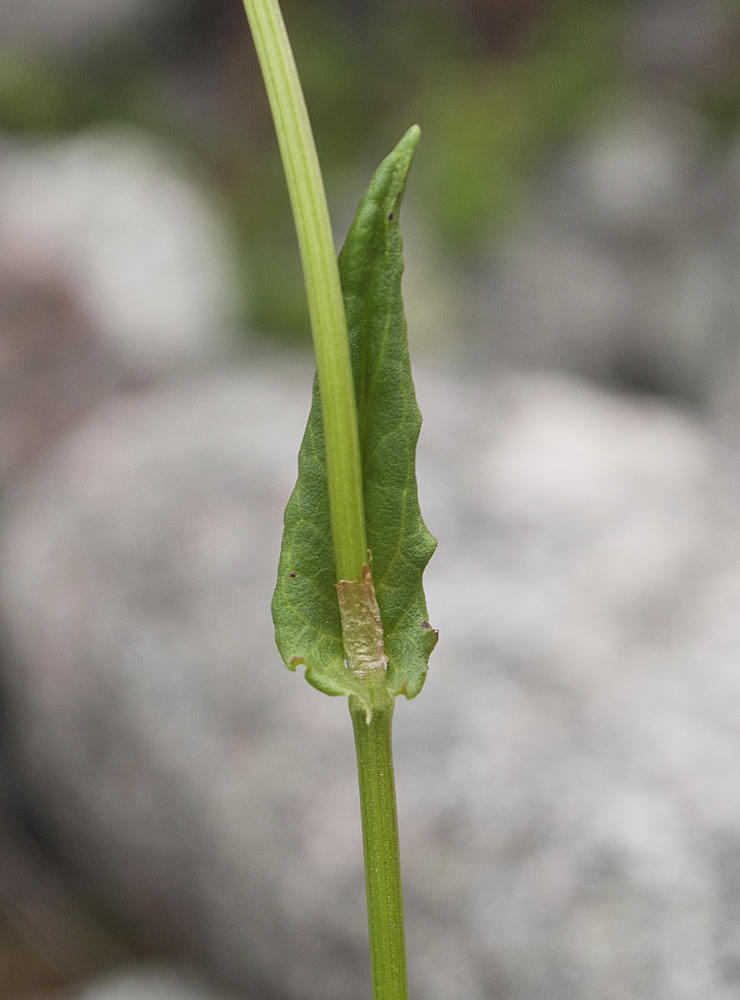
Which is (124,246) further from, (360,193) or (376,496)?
(376,496)

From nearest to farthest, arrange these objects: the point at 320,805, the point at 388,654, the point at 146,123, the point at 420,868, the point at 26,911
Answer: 1. the point at 388,654
2. the point at 420,868
3. the point at 320,805
4. the point at 26,911
5. the point at 146,123

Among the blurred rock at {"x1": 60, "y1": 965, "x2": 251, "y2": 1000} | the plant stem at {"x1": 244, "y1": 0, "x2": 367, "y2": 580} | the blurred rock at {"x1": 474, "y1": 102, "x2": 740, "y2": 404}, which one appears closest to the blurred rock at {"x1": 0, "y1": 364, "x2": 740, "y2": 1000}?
the blurred rock at {"x1": 60, "y1": 965, "x2": 251, "y2": 1000}

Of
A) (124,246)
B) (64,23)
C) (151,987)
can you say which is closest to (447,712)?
(151,987)

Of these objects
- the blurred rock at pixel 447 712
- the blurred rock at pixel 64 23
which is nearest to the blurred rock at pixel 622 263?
the blurred rock at pixel 447 712

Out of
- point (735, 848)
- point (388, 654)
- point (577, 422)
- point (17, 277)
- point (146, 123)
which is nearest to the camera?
point (388, 654)

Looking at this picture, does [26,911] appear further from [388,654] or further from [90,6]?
[90,6]

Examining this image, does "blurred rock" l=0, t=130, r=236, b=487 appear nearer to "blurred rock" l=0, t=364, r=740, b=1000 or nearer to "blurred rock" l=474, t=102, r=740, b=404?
"blurred rock" l=0, t=364, r=740, b=1000

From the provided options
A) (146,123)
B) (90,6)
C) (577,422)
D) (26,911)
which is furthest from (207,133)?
(26,911)
